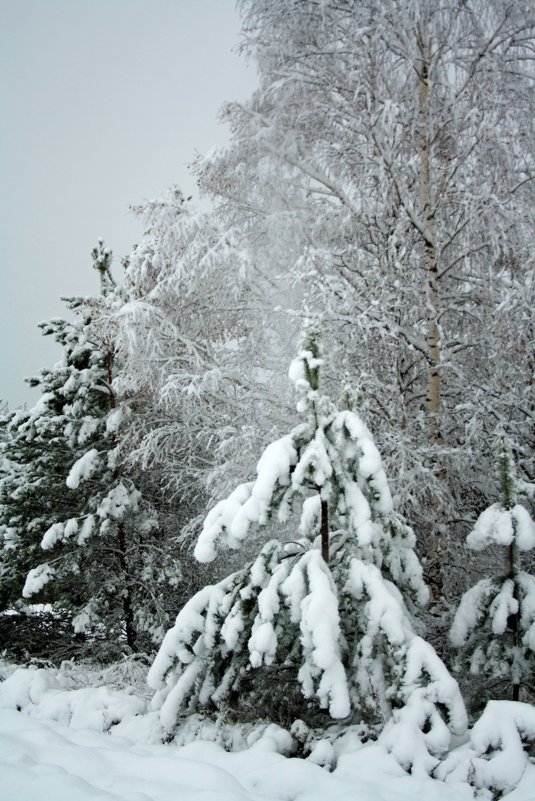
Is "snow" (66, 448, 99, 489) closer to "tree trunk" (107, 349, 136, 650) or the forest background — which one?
"tree trunk" (107, 349, 136, 650)

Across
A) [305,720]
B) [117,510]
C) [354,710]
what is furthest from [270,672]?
[117,510]

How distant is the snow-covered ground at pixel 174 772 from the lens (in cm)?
220

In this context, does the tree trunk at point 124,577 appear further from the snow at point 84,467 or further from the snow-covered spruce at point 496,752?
the snow-covered spruce at point 496,752

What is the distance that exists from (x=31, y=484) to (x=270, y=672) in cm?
659

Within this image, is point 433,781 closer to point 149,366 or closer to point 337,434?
point 337,434

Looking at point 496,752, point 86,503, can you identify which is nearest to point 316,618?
point 496,752

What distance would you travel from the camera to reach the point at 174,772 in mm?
2465

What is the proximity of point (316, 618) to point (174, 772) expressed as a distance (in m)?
1.02

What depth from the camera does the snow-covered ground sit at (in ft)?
7.20

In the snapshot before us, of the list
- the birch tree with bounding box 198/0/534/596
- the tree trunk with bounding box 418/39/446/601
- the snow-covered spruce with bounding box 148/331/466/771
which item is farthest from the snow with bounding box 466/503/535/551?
the tree trunk with bounding box 418/39/446/601

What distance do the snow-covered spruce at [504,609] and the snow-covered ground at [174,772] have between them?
743 mm

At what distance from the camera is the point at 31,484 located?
8.35 metres

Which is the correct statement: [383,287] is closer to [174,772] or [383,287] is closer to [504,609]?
[504,609]

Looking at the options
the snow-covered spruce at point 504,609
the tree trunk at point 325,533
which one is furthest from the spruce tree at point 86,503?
the snow-covered spruce at point 504,609
